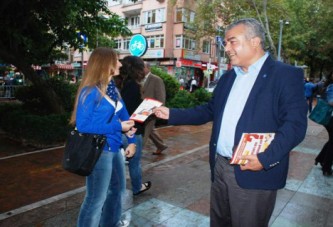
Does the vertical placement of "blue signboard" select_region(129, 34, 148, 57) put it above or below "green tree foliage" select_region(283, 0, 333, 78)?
below

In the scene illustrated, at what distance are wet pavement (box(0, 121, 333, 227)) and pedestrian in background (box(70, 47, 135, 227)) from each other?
41.2 inches

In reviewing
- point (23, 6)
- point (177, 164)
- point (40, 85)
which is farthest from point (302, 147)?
point (23, 6)

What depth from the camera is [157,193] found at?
469 cm

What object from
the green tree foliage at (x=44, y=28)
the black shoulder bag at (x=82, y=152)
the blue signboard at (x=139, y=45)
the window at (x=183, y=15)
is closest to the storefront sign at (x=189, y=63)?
the window at (x=183, y=15)

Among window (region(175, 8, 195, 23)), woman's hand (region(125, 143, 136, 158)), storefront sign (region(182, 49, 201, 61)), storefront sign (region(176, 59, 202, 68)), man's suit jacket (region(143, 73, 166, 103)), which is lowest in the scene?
woman's hand (region(125, 143, 136, 158))

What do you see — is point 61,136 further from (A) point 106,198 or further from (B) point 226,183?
(B) point 226,183

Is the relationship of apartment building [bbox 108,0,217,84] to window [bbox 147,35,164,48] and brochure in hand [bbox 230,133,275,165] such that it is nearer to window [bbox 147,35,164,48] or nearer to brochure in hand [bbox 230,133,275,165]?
window [bbox 147,35,164,48]

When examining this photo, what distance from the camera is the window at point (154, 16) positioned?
36119 mm

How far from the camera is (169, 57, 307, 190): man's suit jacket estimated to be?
6.54 feet

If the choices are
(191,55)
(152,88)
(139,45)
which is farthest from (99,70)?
(191,55)

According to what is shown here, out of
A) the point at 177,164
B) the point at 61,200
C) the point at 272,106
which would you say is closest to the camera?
the point at 272,106

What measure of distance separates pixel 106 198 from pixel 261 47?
1977 millimetres

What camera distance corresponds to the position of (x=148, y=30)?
37531 mm

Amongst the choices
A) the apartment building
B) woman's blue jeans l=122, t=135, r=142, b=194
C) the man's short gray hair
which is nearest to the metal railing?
woman's blue jeans l=122, t=135, r=142, b=194
